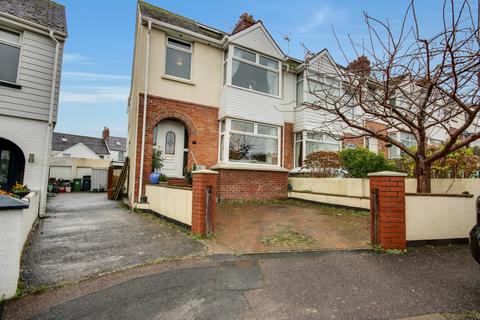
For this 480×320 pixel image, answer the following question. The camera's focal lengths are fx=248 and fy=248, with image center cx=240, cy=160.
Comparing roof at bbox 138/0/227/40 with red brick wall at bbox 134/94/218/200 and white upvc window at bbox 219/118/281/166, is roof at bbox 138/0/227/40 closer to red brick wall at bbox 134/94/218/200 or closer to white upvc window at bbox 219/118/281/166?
red brick wall at bbox 134/94/218/200

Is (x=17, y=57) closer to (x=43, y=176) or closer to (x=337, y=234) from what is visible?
(x=43, y=176)

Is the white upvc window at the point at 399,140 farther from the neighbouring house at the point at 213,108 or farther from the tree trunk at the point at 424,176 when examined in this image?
the tree trunk at the point at 424,176

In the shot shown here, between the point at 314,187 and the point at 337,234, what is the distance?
4.44 meters

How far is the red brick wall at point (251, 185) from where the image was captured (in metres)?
9.12

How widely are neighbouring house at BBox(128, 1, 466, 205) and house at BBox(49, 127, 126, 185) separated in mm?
13544

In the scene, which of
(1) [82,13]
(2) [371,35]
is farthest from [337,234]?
→ (1) [82,13]

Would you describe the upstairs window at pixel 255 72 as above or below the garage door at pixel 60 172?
above

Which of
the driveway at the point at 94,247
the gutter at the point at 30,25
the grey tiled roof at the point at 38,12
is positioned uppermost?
the grey tiled roof at the point at 38,12

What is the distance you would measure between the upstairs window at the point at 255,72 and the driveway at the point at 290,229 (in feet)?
17.4

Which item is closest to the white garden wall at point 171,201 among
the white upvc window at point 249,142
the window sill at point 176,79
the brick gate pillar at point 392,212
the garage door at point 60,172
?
the white upvc window at point 249,142

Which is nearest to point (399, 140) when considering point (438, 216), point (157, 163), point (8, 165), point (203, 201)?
point (438, 216)

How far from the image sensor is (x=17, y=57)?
24.2ft

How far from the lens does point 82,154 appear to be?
3406 centimetres

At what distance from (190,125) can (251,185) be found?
130 inches
